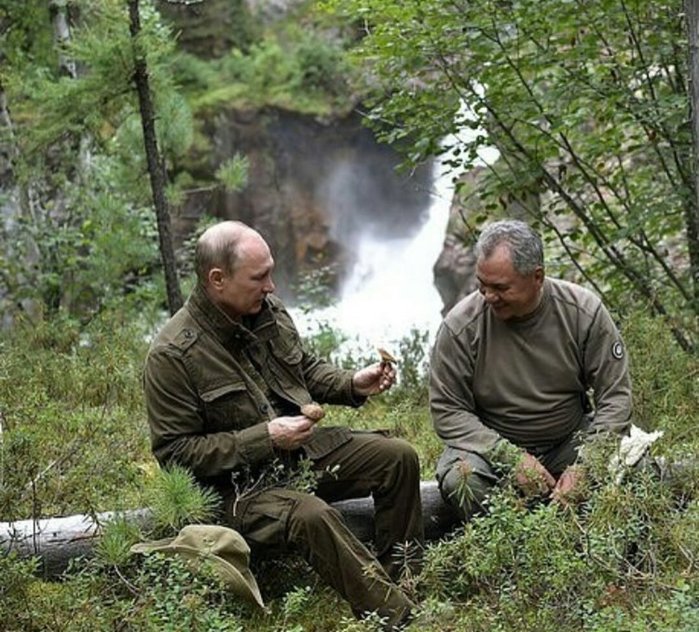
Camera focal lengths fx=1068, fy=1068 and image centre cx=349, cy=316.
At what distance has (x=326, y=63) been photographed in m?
21.4

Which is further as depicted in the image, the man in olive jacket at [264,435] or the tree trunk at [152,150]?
the tree trunk at [152,150]

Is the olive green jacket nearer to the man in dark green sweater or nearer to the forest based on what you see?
the forest

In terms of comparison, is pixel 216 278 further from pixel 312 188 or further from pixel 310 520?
pixel 312 188

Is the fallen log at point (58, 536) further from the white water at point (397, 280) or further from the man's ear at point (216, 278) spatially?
the white water at point (397, 280)

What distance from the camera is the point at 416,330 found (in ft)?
27.2

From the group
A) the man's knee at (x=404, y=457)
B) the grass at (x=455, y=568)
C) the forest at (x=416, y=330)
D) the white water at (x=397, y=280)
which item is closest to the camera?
the grass at (x=455, y=568)

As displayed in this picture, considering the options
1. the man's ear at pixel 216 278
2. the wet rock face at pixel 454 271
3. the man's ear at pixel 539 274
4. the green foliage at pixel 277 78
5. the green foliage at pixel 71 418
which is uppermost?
the green foliage at pixel 277 78

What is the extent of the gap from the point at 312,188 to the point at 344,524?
55.9ft

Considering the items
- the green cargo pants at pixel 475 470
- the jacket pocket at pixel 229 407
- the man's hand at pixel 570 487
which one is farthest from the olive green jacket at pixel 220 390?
the man's hand at pixel 570 487

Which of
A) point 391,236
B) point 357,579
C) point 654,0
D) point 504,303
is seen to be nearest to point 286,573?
point 357,579

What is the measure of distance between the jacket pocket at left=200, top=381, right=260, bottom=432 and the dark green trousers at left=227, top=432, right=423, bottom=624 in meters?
0.30

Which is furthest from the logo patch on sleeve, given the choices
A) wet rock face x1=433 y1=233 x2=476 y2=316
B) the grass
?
wet rock face x1=433 y1=233 x2=476 y2=316

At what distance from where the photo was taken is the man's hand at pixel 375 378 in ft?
15.1

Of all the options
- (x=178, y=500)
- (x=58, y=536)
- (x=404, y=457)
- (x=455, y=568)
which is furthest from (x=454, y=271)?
(x=455, y=568)
